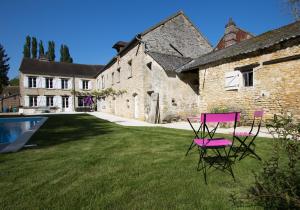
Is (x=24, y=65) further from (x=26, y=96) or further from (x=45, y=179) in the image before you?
(x=45, y=179)

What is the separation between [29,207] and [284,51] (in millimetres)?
9760

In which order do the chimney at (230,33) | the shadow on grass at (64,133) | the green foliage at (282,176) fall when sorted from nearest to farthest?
the green foliage at (282,176) < the shadow on grass at (64,133) < the chimney at (230,33)

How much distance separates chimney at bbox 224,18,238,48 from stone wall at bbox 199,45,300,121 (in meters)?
6.00

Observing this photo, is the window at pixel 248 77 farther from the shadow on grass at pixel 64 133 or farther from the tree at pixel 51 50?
the tree at pixel 51 50

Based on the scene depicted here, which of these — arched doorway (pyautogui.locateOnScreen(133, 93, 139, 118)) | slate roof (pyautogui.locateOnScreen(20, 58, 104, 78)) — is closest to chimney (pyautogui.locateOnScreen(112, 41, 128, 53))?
arched doorway (pyautogui.locateOnScreen(133, 93, 139, 118))

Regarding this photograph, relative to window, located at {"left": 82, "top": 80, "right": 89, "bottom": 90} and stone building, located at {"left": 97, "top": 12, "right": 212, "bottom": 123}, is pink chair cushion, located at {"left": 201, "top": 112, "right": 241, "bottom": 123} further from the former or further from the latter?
window, located at {"left": 82, "top": 80, "right": 89, "bottom": 90}

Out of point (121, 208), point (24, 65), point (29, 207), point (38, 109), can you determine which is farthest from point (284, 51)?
point (24, 65)

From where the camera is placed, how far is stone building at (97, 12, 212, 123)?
1300 centimetres

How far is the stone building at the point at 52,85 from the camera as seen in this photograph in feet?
94.2

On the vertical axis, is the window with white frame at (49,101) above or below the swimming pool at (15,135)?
above

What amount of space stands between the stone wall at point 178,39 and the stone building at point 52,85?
19326 millimetres

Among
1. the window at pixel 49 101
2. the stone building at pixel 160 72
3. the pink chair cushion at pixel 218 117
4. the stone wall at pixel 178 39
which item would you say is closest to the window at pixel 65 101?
the window at pixel 49 101

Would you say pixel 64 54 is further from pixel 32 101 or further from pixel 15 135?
pixel 15 135

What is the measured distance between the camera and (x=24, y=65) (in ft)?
97.8
